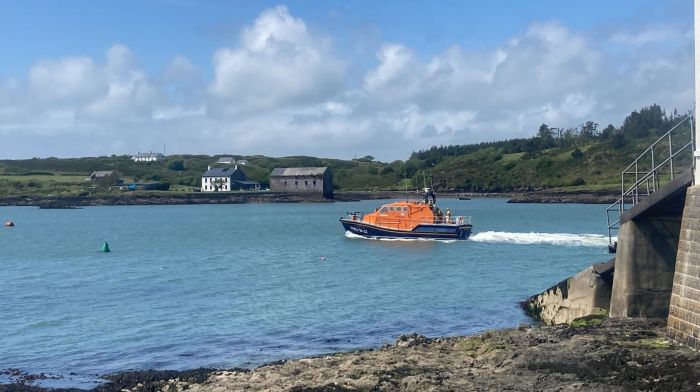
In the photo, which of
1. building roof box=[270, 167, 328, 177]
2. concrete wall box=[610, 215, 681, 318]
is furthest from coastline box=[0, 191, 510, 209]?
concrete wall box=[610, 215, 681, 318]

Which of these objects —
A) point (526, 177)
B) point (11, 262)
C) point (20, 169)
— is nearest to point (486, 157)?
point (526, 177)

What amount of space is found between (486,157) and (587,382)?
174m

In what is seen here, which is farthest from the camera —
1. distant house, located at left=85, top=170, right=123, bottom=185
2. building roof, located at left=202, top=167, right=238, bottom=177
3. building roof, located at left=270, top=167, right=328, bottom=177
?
distant house, located at left=85, top=170, right=123, bottom=185

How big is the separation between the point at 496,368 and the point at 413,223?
41528mm

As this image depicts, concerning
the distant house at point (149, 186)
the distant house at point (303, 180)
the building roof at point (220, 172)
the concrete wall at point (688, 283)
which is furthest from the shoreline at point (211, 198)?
the concrete wall at point (688, 283)

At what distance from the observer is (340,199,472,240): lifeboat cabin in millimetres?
54062

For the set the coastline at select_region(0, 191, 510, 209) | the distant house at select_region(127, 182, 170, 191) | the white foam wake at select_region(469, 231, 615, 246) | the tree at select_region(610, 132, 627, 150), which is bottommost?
the white foam wake at select_region(469, 231, 615, 246)

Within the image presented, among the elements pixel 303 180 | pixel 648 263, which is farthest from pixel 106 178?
pixel 648 263

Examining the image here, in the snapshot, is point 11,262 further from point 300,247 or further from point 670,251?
point 670,251

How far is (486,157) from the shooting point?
184 metres

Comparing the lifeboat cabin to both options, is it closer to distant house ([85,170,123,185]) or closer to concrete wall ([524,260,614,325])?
concrete wall ([524,260,614,325])

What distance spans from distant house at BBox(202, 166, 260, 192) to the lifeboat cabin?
10168 cm

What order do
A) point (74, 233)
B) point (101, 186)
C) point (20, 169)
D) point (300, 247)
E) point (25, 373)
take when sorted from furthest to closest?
point (20, 169), point (101, 186), point (74, 233), point (300, 247), point (25, 373)

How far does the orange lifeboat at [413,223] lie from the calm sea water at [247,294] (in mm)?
927
